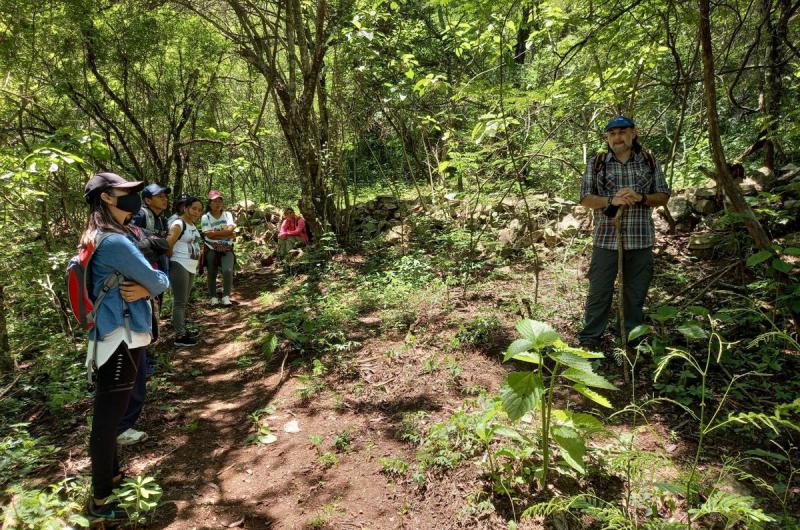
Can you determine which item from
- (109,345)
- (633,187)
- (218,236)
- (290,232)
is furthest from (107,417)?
(290,232)

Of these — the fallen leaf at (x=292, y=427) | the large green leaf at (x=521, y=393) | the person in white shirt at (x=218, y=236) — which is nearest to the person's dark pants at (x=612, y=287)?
the large green leaf at (x=521, y=393)

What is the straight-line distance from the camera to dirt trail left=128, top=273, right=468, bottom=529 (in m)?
2.77

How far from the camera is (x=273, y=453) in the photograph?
3459mm

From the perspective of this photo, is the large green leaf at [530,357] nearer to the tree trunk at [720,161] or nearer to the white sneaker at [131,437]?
the tree trunk at [720,161]

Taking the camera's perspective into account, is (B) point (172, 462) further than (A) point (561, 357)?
Yes

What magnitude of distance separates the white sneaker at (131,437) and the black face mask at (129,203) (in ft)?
6.26

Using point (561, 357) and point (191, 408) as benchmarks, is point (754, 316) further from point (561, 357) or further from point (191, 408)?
point (191, 408)

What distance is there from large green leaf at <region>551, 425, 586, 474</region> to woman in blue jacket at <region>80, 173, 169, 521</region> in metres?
2.58

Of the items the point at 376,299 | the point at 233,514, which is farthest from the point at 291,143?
the point at 233,514

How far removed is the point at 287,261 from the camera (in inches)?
388

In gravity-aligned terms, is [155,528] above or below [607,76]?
below

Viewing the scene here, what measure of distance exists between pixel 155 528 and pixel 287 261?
24.5 ft

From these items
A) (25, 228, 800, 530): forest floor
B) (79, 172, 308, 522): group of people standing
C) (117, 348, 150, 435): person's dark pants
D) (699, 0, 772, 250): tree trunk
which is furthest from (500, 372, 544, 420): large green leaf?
(699, 0, 772, 250): tree trunk

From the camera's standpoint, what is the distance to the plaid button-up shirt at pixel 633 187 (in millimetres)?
3893
